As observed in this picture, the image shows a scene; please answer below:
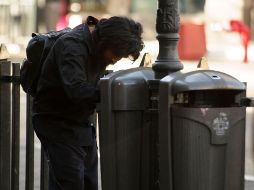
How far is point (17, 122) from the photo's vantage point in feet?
17.9

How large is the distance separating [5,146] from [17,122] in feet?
0.68

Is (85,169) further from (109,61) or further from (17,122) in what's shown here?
(17,122)

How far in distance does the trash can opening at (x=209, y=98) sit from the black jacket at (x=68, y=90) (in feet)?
1.59

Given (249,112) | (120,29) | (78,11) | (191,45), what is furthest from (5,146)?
(78,11)

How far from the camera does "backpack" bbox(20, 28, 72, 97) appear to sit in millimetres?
4383

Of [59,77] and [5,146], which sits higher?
[59,77]

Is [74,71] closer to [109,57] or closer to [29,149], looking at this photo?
[109,57]

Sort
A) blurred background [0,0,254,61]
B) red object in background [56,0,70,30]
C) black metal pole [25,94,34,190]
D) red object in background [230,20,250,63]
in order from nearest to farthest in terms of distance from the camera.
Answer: black metal pole [25,94,34,190], red object in background [230,20,250,63], blurred background [0,0,254,61], red object in background [56,0,70,30]

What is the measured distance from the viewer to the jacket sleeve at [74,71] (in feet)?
13.2

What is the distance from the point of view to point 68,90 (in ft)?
13.2

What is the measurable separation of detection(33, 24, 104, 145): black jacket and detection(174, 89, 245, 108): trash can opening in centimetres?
49

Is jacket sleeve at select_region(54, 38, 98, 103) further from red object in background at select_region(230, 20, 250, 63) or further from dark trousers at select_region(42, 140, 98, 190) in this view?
red object in background at select_region(230, 20, 250, 63)

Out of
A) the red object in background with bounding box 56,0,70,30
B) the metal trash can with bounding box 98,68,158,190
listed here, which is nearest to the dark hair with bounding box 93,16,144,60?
the metal trash can with bounding box 98,68,158,190

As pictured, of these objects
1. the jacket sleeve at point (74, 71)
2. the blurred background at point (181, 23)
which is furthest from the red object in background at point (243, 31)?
the jacket sleeve at point (74, 71)
